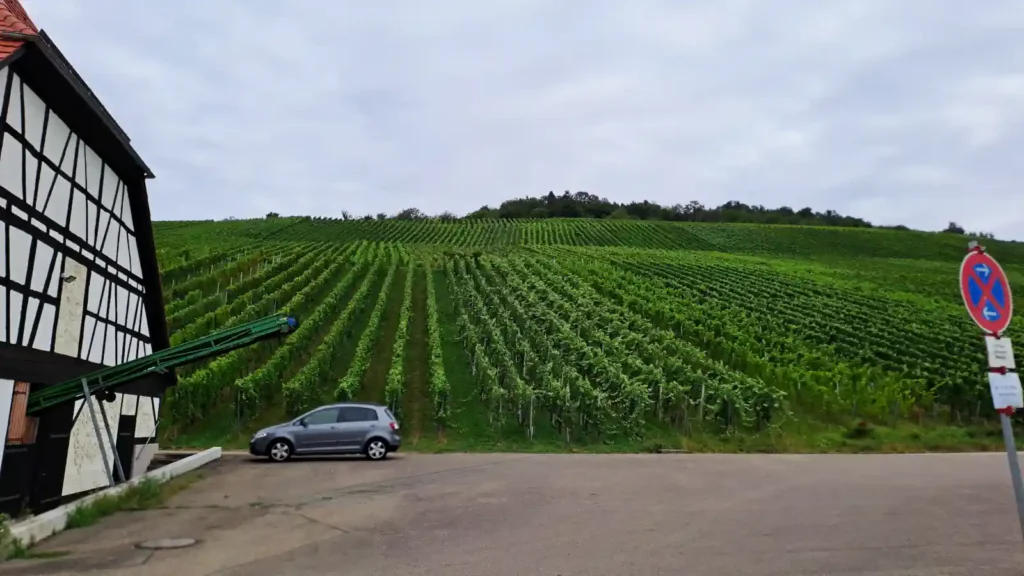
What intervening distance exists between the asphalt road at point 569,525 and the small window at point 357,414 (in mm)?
2298

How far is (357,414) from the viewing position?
682 inches

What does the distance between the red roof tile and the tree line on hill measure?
105 metres

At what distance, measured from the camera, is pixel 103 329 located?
1270cm

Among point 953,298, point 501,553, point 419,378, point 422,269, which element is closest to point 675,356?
point 419,378

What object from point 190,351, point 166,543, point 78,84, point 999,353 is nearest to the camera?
point 999,353

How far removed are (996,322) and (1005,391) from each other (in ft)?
1.74

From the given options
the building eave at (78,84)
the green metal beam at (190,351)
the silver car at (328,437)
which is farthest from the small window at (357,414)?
the building eave at (78,84)

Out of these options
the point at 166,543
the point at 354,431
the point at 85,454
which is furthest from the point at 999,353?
the point at 354,431

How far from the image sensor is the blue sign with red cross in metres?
5.67

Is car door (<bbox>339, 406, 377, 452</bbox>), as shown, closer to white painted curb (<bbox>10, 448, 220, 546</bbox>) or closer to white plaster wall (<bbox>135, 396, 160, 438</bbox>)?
white plaster wall (<bbox>135, 396, 160, 438</bbox>)

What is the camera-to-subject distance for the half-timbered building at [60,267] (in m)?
9.62

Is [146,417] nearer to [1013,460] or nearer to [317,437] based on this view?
[317,437]

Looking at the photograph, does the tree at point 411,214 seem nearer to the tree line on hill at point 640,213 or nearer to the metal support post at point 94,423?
the tree line on hill at point 640,213

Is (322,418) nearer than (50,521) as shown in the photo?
No
